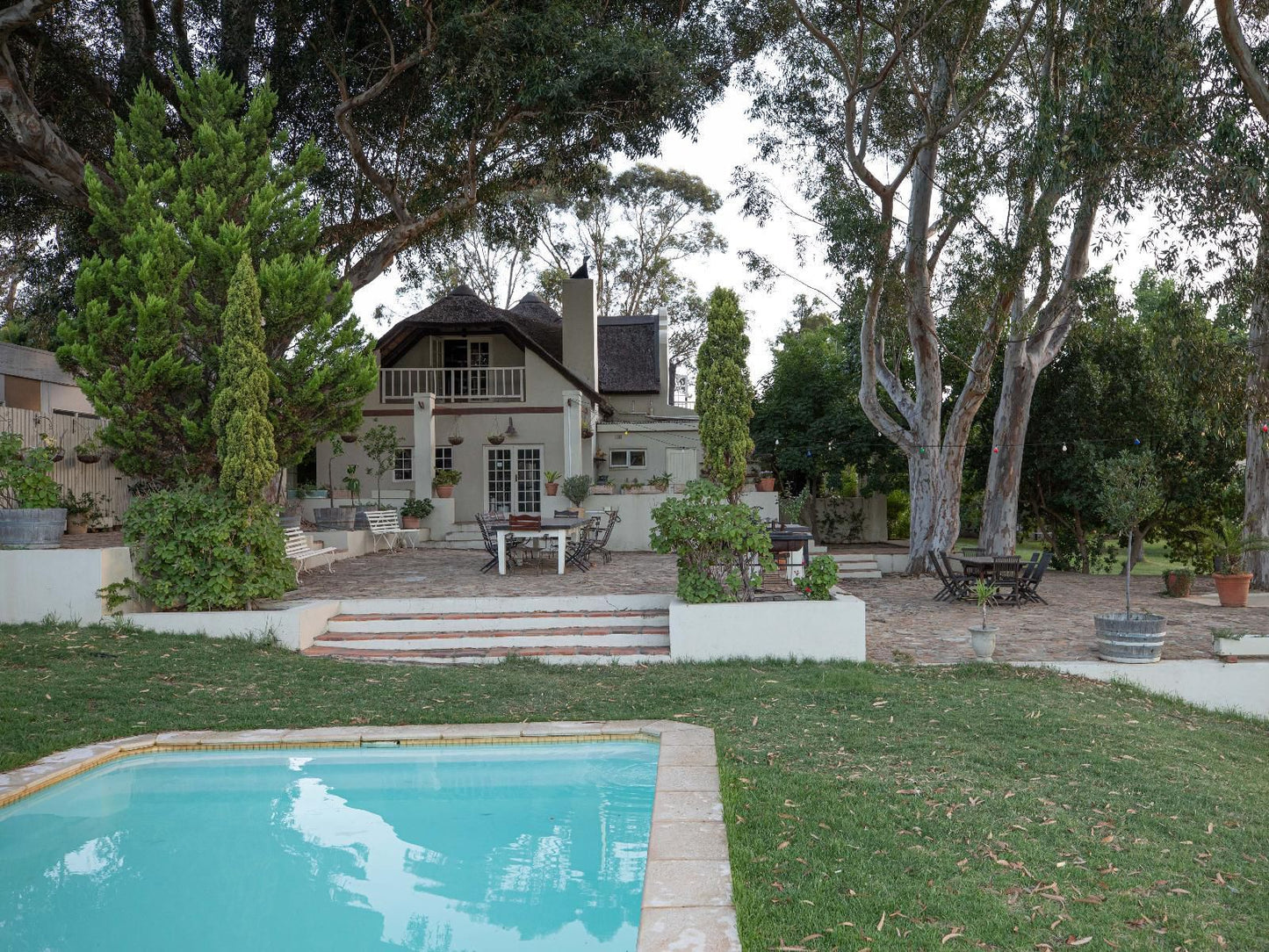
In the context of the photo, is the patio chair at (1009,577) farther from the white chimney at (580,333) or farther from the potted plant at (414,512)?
the white chimney at (580,333)

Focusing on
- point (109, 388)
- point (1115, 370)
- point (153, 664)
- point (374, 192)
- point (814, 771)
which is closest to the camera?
point (814, 771)

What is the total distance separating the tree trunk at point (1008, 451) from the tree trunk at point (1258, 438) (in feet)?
10.9

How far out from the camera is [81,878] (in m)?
4.72

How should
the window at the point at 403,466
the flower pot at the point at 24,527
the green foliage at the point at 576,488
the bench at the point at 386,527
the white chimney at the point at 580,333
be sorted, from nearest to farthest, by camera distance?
the flower pot at the point at 24,527 < the bench at the point at 386,527 < the green foliage at the point at 576,488 < the window at the point at 403,466 < the white chimney at the point at 580,333

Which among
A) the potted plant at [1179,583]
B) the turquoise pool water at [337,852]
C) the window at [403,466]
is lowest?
the turquoise pool water at [337,852]

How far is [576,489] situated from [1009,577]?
842 centimetres

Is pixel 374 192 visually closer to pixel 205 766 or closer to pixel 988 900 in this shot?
pixel 205 766

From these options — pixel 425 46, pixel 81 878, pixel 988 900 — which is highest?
pixel 425 46

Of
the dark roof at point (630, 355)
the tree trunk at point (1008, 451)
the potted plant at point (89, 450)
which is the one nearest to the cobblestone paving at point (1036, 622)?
the tree trunk at point (1008, 451)

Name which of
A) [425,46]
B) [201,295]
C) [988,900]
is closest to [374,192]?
[425,46]

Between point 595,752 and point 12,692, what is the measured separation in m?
4.50

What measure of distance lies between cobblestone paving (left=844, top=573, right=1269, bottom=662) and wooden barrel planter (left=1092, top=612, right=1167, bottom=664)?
0.25m

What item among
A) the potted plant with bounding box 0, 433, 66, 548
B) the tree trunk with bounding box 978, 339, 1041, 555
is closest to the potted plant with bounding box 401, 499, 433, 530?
the potted plant with bounding box 0, 433, 66, 548

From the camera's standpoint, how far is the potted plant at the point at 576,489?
1817 cm
